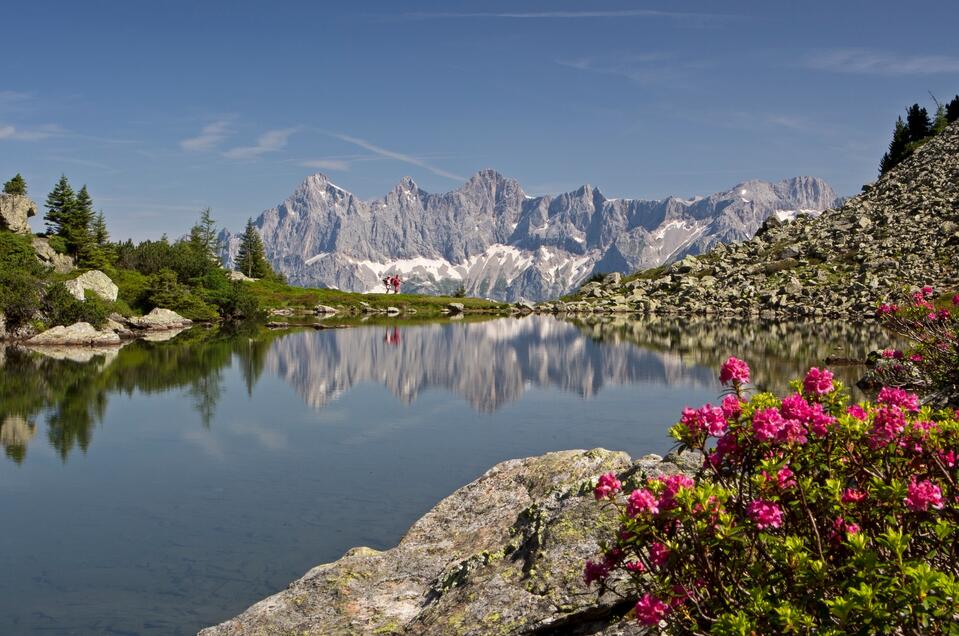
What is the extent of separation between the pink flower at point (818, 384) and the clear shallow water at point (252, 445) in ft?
49.7

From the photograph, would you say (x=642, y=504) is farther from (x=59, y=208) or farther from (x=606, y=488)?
(x=59, y=208)

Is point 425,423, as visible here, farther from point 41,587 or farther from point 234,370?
point 234,370

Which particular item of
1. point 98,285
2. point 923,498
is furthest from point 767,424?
point 98,285

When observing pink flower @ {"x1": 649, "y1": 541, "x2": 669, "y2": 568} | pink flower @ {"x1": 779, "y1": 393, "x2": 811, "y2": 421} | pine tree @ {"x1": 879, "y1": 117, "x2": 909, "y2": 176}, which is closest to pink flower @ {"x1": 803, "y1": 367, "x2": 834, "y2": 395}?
pink flower @ {"x1": 779, "y1": 393, "x2": 811, "y2": 421}

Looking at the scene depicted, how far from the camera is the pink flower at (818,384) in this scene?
895 centimetres

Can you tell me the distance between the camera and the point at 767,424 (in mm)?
7625

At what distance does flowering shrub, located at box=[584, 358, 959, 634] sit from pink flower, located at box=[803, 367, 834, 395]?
28 mm

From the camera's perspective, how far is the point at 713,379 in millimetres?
52969

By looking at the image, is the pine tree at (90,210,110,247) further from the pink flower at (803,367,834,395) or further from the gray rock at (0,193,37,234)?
the pink flower at (803,367,834,395)

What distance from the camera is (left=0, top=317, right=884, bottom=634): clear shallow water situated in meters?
19.6

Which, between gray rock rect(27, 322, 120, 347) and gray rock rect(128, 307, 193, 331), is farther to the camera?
gray rock rect(128, 307, 193, 331)

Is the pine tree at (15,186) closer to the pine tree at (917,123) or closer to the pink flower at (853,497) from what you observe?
the pink flower at (853,497)

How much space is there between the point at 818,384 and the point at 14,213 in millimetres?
160863

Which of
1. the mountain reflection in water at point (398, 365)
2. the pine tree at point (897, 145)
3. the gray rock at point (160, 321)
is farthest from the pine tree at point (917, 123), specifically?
the gray rock at point (160, 321)
